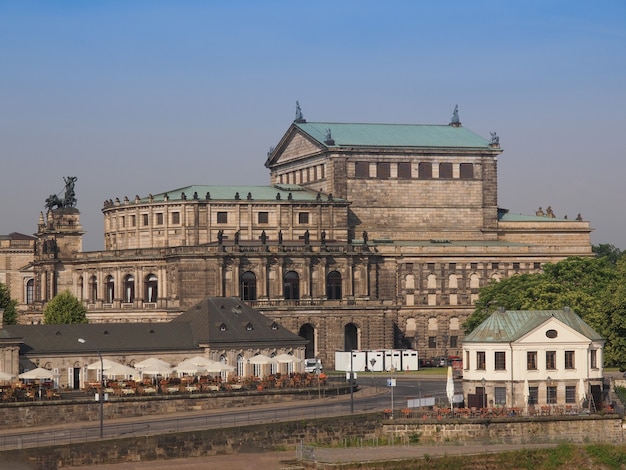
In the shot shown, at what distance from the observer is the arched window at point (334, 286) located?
188375 mm

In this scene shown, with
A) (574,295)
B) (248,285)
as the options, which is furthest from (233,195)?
(574,295)

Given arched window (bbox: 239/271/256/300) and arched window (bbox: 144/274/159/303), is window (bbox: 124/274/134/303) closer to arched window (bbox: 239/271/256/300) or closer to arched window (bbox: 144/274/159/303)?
arched window (bbox: 144/274/159/303)

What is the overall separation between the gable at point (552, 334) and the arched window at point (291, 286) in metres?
69.6

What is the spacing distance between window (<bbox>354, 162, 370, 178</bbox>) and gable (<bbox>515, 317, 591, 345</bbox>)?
79.2 metres

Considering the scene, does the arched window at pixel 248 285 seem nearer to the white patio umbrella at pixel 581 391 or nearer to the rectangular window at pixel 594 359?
the rectangular window at pixel 594 359

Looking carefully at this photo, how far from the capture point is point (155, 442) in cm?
10344

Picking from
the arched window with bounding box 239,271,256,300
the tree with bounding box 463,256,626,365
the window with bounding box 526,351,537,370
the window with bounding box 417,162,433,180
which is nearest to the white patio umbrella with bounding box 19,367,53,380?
the window with bounding box 526,351,537,370

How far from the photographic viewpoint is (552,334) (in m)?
119

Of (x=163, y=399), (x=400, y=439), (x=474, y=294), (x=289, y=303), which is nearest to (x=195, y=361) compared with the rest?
(x=163, y=399)

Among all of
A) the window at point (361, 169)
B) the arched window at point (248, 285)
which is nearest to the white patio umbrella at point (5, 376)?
the arched window at point (248, 285)

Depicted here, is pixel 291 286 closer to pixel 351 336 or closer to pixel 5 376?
pixel 351 336

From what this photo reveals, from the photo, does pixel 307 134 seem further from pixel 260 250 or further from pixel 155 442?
pixel 155 442

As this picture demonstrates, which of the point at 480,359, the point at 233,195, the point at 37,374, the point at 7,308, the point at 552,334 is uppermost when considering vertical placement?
the point at 233,195

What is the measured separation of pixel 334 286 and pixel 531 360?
7120cm
